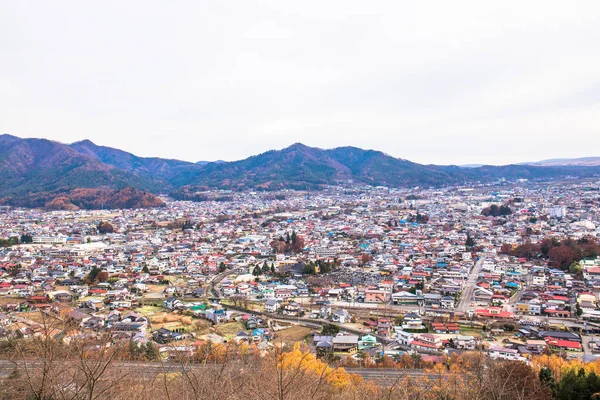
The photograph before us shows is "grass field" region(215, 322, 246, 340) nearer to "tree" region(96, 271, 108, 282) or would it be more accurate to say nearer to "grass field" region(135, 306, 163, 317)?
"grass field" region(135, 306, 163, 317)

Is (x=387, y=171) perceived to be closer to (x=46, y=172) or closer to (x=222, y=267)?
(x=46, y=172)

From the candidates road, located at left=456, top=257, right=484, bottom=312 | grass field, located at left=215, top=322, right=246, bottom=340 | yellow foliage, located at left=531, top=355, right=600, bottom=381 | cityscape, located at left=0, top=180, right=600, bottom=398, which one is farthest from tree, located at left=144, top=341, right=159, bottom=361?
road, located at left=456, top=257, right=484, bottom=312

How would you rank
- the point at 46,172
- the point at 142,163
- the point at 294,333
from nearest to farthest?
the point at 294,333 → the point at 46,172 → the point at 142,163

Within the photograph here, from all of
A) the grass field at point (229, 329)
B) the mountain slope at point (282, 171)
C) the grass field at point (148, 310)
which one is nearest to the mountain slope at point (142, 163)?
the mountain slope at point (282, 171)

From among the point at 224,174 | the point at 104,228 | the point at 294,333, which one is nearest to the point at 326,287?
the point at 294,333

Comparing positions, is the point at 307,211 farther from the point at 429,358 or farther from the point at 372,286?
the point at 429,358

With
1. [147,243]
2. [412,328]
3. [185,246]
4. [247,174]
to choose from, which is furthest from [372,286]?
[247,174]
